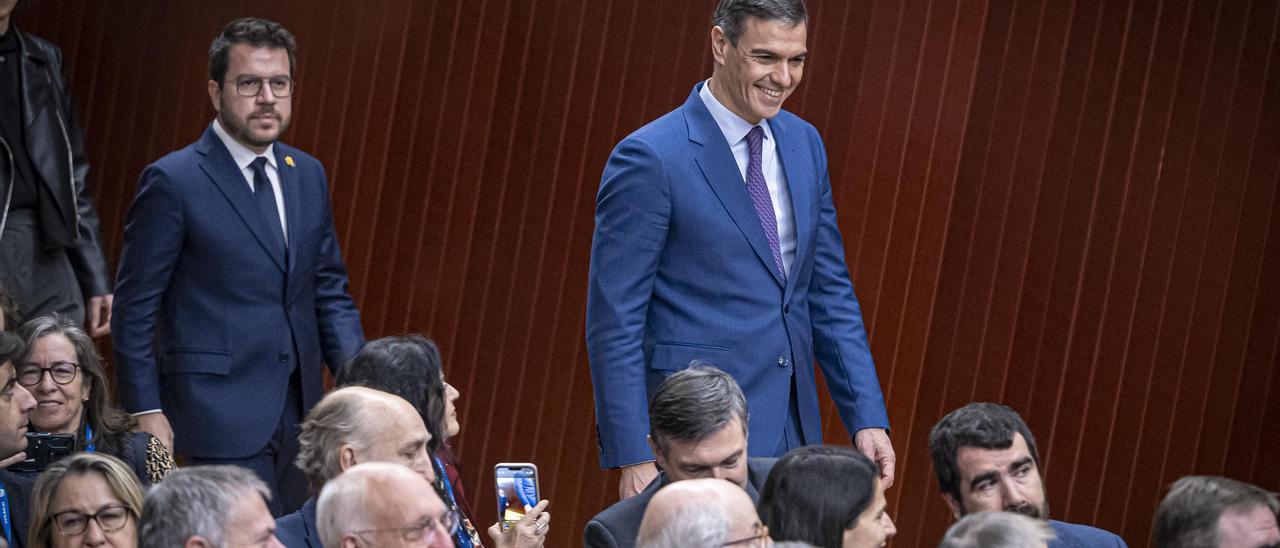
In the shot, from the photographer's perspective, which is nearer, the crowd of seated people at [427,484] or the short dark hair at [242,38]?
the crowd of seated people at [427,484]

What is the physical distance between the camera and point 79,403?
363cm

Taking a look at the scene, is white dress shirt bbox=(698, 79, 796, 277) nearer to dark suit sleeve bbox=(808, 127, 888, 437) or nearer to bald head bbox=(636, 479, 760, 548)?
dark suit sleeve bbox=(808, 127, 888, 437)

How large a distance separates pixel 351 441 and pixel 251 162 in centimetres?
131

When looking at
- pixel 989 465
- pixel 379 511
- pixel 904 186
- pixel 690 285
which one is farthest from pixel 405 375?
pixel 904 186

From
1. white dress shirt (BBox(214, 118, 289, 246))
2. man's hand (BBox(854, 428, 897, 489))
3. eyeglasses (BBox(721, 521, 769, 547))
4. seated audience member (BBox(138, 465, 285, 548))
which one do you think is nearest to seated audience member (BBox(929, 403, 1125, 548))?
man's hand (BBox(854, 428, 897, 489))

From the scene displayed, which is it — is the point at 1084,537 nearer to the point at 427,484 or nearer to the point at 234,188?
the point at 427,484

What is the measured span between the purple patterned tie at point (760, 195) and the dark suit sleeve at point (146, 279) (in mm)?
1290

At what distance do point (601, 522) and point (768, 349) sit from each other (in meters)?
0.63

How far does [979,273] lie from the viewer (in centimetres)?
512

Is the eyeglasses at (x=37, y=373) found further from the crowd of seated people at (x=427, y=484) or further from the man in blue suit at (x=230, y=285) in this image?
the man in blue suit at (x=230, y=285)

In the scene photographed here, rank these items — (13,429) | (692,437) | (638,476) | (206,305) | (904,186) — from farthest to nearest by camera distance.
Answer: (904,186) → (206,305) → (13,429) → (638,476) → (692,437)

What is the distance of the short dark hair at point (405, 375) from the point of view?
344cm

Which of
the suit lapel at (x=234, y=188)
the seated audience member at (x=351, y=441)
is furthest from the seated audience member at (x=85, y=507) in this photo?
the suit lapel at (x=234, y=188)

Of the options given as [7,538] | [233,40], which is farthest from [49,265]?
[7,538]
